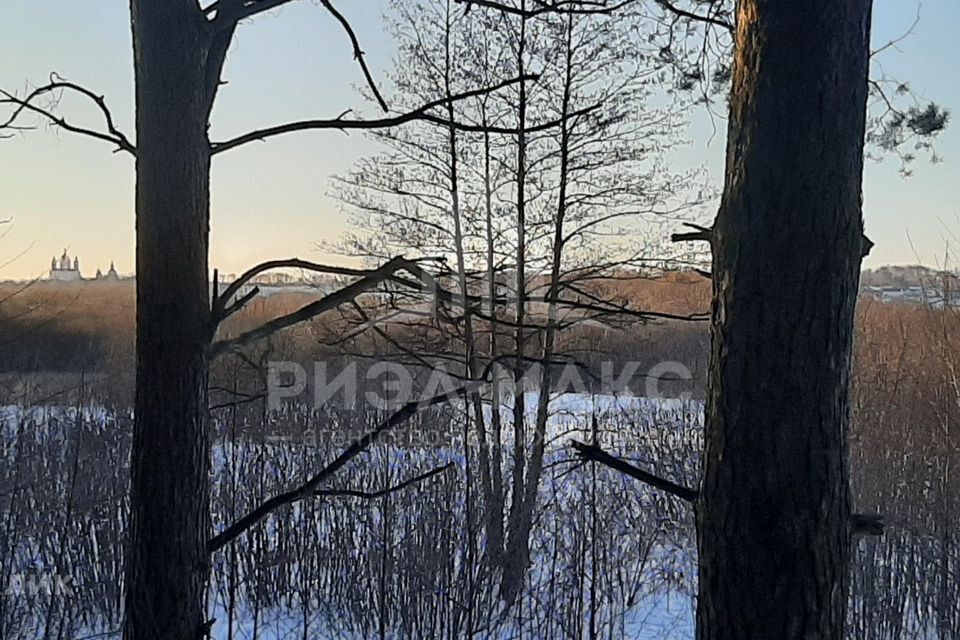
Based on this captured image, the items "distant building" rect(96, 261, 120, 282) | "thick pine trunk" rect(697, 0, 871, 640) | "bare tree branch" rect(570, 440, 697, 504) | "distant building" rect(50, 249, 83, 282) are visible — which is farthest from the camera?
"distant building" rect(96, 261, 120, 282)

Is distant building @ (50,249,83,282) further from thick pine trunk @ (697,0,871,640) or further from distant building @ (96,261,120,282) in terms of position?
thick pine trunk @ (697,0,871,640)

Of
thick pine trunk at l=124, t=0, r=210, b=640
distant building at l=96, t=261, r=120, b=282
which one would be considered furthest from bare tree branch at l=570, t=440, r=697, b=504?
distant building at l=96, t=261, r=120, b=282

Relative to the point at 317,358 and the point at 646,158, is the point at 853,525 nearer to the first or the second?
the point at 646,158

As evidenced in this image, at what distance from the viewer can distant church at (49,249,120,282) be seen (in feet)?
15.2

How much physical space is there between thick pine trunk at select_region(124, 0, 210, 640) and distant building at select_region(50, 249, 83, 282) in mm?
3425

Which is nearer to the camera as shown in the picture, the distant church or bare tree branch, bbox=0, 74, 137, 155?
bare tree branch, bbox=0, 74, 137, 155

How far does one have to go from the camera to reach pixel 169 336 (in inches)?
61.5

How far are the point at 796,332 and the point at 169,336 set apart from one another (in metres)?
1.24

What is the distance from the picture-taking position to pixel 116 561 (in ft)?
14.2

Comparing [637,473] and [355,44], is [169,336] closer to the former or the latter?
[355,44]

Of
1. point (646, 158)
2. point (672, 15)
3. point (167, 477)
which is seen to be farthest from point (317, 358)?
point (167, 477)

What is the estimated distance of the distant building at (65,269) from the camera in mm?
4633

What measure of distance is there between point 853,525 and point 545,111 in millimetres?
4761

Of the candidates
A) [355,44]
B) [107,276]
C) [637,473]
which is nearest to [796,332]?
[637,473]
